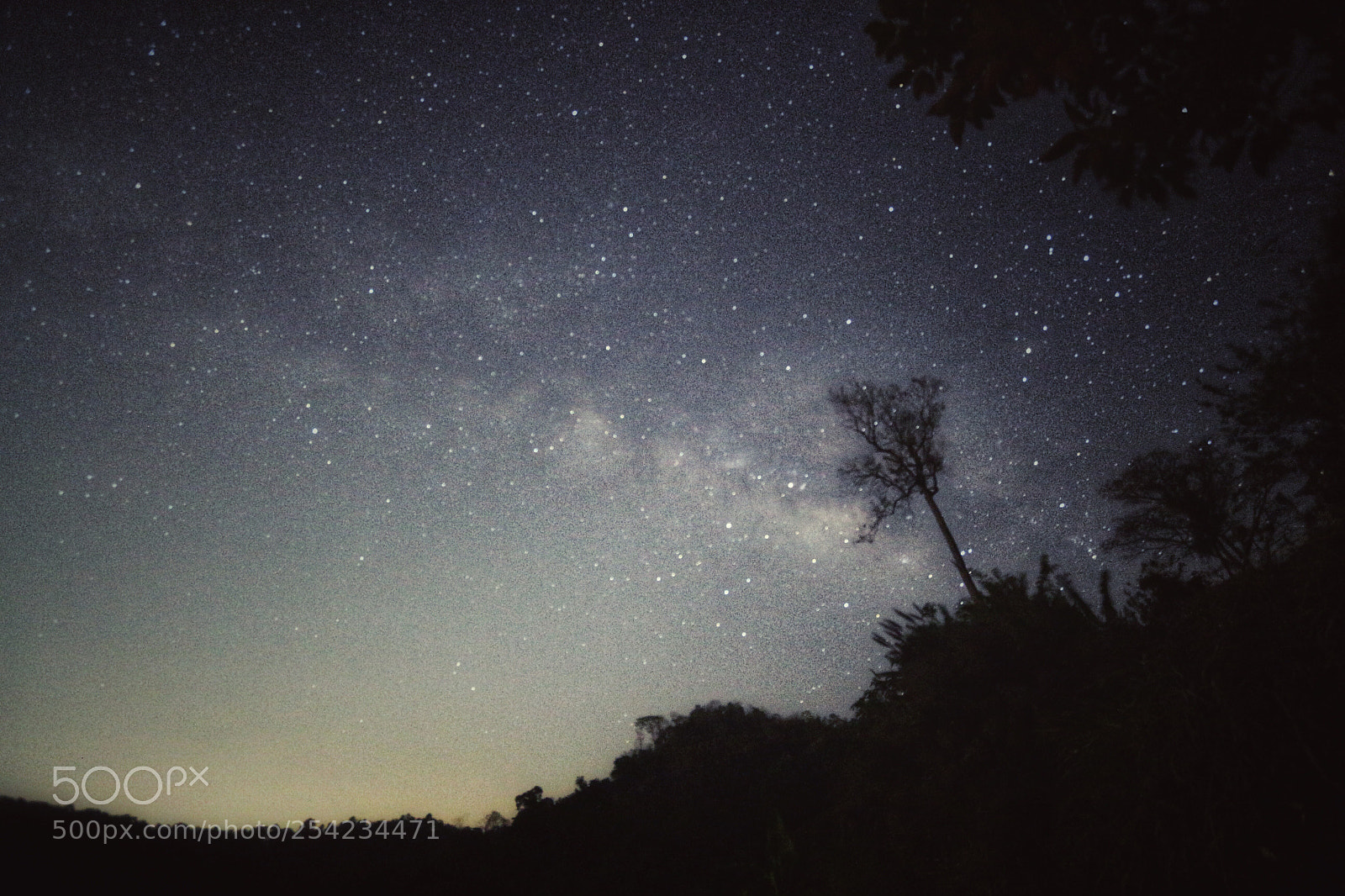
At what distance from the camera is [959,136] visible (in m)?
2.63

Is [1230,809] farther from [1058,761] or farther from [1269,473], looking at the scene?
[1269,473]

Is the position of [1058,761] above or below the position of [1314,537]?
below

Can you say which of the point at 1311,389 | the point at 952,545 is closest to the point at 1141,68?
the point at 1311,389

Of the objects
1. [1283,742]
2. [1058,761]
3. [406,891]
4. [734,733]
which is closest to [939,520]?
[734,733]

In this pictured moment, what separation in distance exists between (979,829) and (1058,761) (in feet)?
4.41

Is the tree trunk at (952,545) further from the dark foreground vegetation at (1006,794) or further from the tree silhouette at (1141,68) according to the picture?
the tree silhouette at (1141,68)

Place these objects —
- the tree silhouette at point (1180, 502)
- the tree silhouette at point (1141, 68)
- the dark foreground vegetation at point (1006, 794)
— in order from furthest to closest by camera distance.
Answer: the tree silhouette at point (1180, 502) → the dark foreground vegetation at point (1006, 794) → the tree silhouette at point (1141, 68)

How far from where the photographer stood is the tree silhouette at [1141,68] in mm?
2424

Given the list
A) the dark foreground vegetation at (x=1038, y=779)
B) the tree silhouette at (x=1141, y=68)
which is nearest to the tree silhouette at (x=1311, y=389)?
the dark foreground vegetation at (x=1038, y=779)

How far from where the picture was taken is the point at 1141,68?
2.70 m

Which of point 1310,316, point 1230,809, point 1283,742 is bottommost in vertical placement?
point 1230,809

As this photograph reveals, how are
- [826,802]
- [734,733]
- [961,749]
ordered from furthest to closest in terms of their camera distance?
[734,733], [826,802], [961,749]

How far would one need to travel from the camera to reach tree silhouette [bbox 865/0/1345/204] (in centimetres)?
242

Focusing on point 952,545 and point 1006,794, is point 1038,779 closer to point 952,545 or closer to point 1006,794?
point 1006,794
